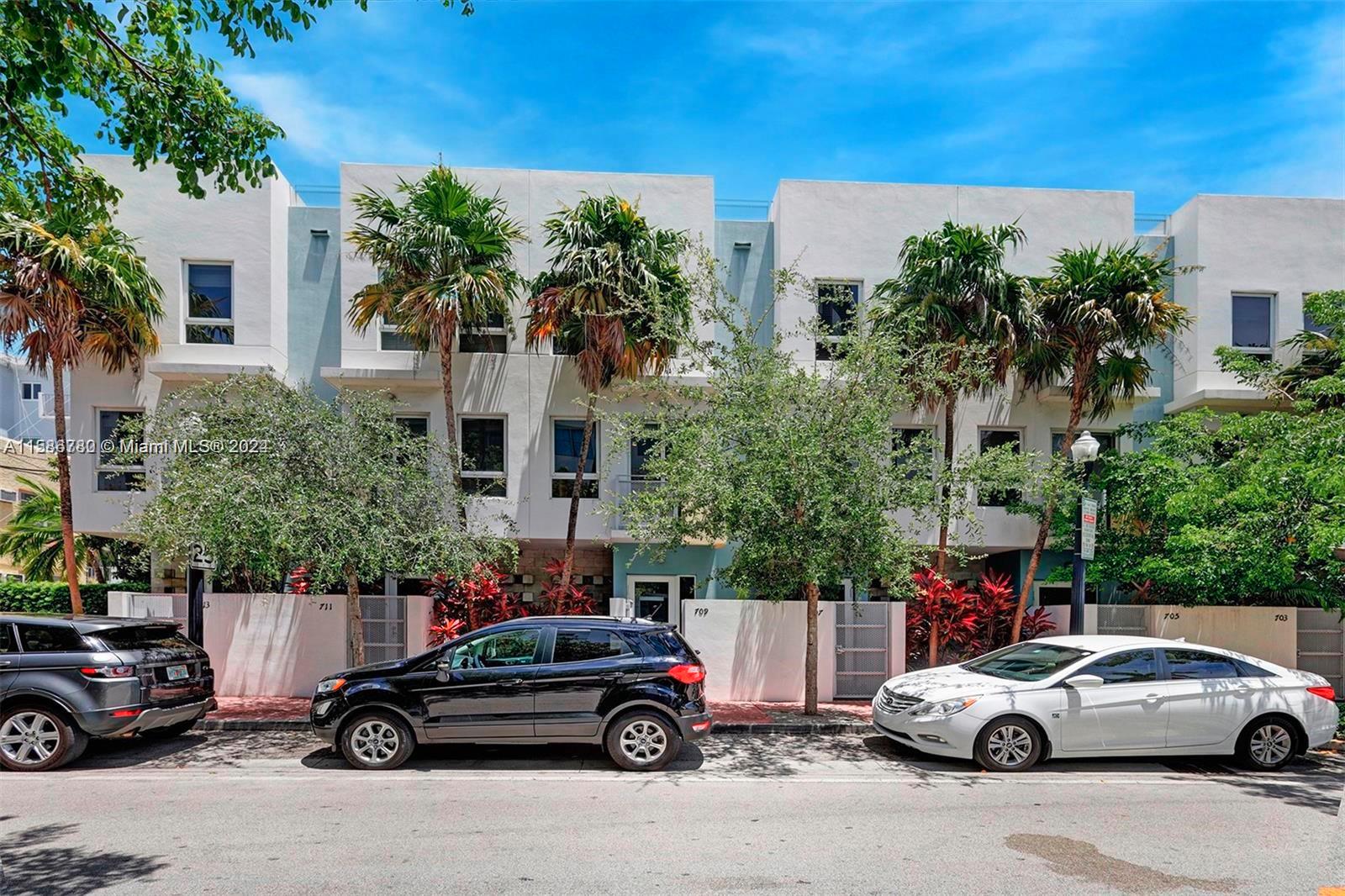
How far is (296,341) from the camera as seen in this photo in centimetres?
1636

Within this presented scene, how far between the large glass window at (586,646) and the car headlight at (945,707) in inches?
130

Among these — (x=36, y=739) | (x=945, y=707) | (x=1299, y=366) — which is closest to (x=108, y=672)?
(x=36, y=739)

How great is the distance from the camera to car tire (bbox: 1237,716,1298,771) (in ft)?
30.7

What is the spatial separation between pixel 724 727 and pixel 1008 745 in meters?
3.54

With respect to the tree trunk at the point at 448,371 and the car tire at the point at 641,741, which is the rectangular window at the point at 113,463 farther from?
the car tire at the point at 641,741

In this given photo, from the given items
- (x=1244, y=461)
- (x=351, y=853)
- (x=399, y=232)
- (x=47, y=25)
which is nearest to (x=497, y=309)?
(x=399, y=232)

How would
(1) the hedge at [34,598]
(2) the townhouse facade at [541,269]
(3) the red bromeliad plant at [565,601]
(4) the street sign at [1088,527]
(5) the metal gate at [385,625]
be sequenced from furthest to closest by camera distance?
(1) the hedge at [34,598], (2) the townhouse facade at [541,269], (3) the red bromeliad plant at [565,601], (5) the metal gate at [385,625], (4) the street sign at [1088,527]

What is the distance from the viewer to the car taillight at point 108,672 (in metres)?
8.84

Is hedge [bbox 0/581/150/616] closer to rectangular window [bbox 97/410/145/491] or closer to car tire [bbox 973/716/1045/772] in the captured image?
rectangular window [bbox 97/410/145/491]

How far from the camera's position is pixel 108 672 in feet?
29.2

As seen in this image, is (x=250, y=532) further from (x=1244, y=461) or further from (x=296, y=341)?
(x=1244, y=461)

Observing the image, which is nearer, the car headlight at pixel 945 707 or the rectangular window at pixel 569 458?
the car headlight at pixel 945 707

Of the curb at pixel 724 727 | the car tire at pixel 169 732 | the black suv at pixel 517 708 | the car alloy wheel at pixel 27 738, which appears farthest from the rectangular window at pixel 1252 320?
the car alloy wheel at pixel 27 738

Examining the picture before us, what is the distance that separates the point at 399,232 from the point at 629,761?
9.35 m
